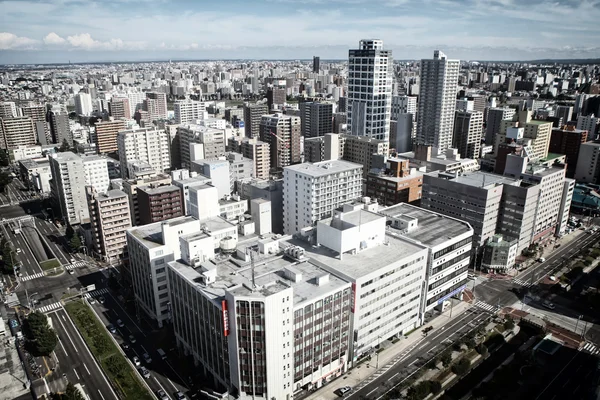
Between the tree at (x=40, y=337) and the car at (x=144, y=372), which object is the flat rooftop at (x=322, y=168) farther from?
the tree at (x=40, y=337)

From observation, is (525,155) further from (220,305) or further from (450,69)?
(220,305)

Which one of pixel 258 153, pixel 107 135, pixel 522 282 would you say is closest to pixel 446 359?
pixel 522 282

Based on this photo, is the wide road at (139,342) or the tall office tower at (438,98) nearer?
the wide road at (139,342)

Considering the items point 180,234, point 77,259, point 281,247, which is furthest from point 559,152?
point 77,259

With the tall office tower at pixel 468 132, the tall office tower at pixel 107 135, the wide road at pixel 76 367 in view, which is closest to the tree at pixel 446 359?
the wide road at pixel 76 367

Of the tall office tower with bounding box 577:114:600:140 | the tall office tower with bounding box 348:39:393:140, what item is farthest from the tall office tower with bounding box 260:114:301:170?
the tall office tower with bounding box 577:114:600:140

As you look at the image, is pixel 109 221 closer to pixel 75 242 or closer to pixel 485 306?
pixel 75 242
